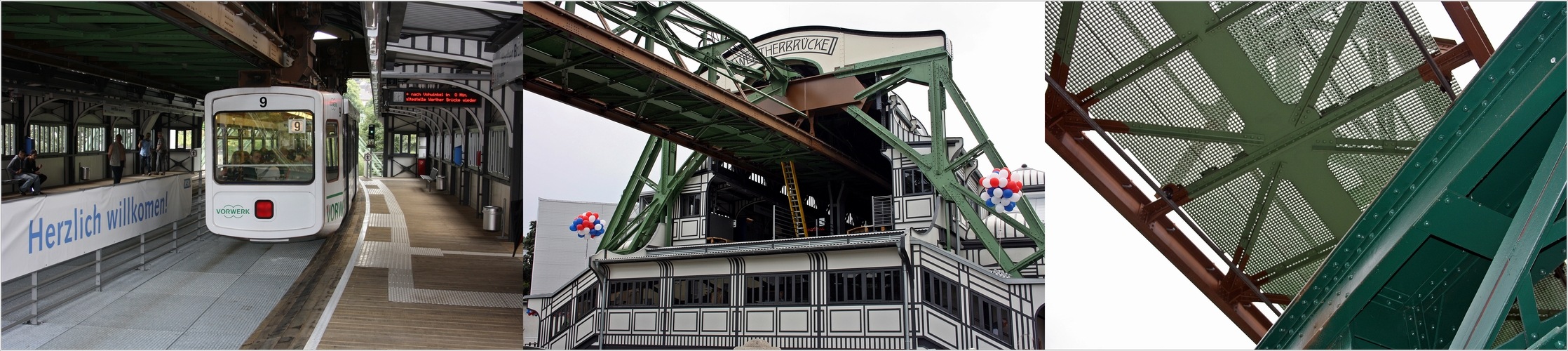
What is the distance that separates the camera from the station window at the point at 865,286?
399 centimetres

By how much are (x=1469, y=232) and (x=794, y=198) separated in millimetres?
3338

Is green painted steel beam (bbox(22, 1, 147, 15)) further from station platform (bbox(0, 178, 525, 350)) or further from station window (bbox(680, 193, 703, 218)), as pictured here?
station window (bbox(680, 193, 703, 218))

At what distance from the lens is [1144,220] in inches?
163

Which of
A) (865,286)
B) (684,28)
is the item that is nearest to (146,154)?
(684,28)

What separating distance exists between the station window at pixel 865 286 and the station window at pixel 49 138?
20.5 ft

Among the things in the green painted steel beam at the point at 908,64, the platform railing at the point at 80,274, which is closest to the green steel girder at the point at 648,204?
the green painted steel beam at the point at 908,64

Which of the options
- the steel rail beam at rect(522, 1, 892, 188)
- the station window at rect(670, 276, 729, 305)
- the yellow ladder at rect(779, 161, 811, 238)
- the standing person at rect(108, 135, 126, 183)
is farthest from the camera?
the standing person at rect(108, 135, 126, 183)

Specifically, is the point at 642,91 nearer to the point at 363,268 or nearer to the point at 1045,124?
the point at 1045,124

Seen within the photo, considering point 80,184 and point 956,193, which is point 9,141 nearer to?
point 80,184

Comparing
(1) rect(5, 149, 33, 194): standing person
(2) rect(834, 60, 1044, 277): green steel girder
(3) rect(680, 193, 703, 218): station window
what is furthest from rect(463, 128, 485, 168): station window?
(1) rect(5, 149, 33, 194): standing person

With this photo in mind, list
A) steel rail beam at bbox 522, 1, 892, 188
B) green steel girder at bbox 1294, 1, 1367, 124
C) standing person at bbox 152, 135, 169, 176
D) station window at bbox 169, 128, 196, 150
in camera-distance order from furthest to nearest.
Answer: station window at bbox 169, 128, 196, 150, standing person at bbox 152, 135, 169, 176, green steel girder at bbox 1294, 1, 1367, 124, steel rail beam at bbox 522, 1, 892, 188

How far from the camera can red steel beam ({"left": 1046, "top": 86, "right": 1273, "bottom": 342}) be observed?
391cm

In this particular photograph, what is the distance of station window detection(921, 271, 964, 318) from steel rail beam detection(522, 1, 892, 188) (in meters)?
0.77

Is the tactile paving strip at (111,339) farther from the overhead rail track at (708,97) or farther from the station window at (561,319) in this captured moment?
the overhead rail track at (708,97)
